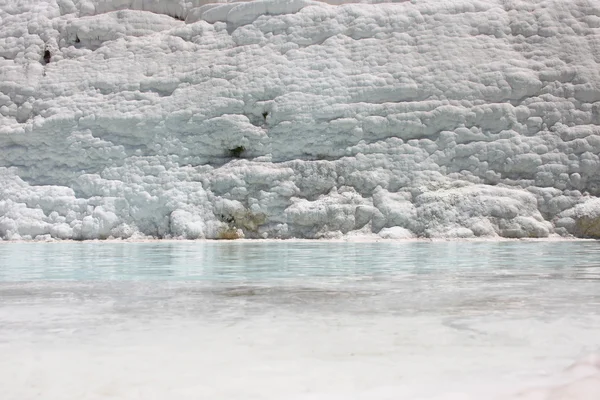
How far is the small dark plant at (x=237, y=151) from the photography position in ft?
34.3

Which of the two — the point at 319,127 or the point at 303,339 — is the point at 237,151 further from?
the point at 303,339

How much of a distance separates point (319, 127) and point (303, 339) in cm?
865

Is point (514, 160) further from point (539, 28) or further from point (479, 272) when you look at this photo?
point (479, 272)

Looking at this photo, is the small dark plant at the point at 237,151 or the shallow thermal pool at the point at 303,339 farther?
the small dark plant at the point at 237,151

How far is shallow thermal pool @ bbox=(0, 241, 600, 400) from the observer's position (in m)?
1.24

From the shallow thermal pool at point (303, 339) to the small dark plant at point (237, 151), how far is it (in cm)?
714

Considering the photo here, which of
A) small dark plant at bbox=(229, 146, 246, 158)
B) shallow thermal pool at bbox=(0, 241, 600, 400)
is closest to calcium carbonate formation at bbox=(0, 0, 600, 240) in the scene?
small dark plant at bbox=(229, 146, 246, 158)

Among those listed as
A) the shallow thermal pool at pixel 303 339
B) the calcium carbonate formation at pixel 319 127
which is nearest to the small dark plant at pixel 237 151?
the calcium carbonate formation at pixel 319 127

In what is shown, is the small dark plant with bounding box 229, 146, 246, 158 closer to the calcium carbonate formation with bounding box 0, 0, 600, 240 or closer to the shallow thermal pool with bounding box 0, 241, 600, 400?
the calcium carbonate formation with bounding box 0, 0, 600, 240

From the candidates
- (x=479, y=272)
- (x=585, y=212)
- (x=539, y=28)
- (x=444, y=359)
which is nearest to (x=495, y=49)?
(x=539, y=28)

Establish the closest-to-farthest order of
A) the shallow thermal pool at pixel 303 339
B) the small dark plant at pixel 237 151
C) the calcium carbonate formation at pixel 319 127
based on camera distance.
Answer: the shallow thermal pool at pixel 303 339, the calcium carbonate formation at pixel 319 127, the small dark plant at pixel 237 151

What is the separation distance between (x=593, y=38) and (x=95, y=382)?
35.4 ft

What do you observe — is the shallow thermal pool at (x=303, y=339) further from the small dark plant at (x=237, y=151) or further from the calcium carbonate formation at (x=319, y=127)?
the small dark plant at (x=237, y=151)

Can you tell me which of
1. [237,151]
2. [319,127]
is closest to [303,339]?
[319,127]
